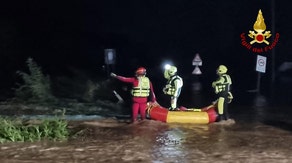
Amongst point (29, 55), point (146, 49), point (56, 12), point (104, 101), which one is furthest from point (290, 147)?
point (146, 49)

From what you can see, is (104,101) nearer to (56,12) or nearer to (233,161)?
(233,161)

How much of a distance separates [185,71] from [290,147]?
27.3 m

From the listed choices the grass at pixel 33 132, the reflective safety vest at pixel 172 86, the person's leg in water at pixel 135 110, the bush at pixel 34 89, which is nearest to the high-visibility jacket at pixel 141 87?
the person's leg in water at pixel 135 110

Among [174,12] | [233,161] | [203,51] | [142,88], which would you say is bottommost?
[233,161]

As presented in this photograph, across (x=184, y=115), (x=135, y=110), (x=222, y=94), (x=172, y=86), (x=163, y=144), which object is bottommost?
(x=163, y=144)

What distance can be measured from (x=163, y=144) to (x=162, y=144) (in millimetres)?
22

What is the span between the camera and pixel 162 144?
11914 millimetres

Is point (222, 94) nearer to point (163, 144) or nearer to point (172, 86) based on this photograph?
point (172, 86)

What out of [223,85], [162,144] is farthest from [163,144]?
[223,85]

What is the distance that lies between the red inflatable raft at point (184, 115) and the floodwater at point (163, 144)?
213 mm

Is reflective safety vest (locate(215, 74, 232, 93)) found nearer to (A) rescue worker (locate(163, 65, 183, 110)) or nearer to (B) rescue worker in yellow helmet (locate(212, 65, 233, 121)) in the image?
(B) rescue worker in yellow helmet (locate(212, 65, 233, 121))

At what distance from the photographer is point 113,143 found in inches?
470

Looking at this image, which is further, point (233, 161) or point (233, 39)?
Result: point (233, 39)

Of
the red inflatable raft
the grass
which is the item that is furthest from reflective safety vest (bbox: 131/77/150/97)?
the grass
